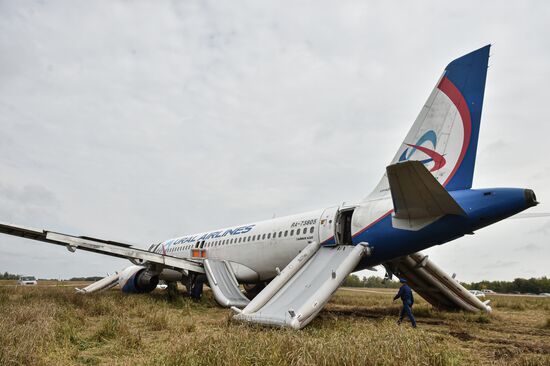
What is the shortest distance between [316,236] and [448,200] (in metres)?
4.60

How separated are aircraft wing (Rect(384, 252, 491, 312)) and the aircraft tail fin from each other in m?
2.76

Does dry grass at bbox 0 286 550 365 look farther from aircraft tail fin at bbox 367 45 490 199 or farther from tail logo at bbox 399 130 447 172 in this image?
tail logo at bbox 399 130 447 172

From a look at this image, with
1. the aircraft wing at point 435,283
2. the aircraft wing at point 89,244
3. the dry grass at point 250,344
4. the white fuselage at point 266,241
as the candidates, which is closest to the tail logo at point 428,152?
the white fuselage at point 266,241

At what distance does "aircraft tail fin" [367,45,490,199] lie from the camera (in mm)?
10000

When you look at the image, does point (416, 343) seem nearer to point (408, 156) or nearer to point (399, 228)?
point (399, 228)

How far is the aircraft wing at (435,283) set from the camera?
12.6 metres

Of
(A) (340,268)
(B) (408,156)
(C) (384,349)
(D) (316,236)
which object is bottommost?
(C) (384,349)

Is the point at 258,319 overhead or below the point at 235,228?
below

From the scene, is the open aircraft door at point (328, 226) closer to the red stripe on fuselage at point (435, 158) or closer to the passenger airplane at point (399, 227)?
the passenger airplane at point (399, 227)

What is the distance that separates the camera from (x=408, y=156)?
36.8 feet

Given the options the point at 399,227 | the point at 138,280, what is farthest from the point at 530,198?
the point at 138,280

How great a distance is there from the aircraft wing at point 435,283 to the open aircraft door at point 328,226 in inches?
79.8

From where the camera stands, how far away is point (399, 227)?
10.1 meters

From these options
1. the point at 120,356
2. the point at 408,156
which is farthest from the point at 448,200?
the point at 120,356
